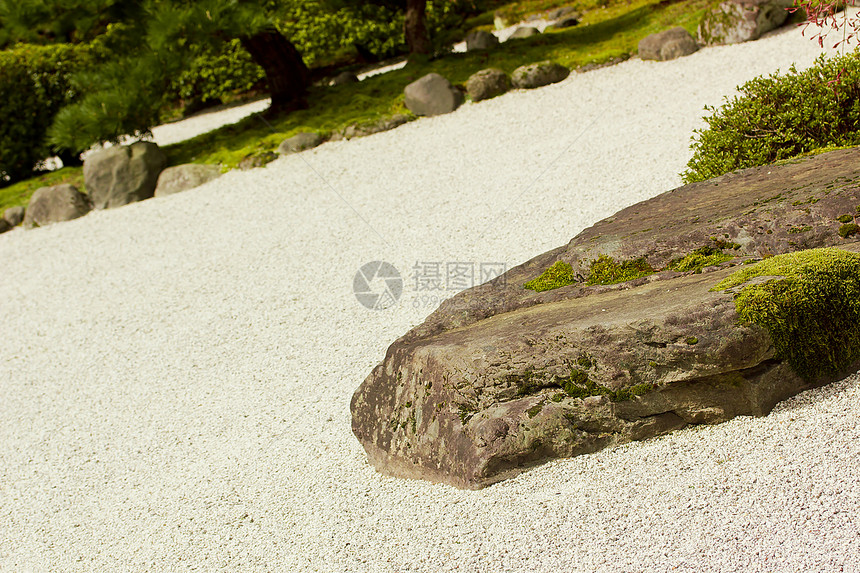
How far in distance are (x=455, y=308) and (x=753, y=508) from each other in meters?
2.05

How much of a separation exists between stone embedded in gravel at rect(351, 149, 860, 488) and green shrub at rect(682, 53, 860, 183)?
54.9 inches

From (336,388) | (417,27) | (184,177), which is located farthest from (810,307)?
(417,27)

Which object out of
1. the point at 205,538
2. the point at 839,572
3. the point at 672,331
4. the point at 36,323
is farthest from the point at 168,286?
the point at 839,572

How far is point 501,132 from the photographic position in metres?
9.76

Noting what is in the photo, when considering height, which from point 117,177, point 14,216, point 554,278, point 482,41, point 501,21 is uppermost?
point 554,278

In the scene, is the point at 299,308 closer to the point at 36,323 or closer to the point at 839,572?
the point at 36,323

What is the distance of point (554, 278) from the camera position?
4.37 meters

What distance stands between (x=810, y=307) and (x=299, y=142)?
8.41 meters

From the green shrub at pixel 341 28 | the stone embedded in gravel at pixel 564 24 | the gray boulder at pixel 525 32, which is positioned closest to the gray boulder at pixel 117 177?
the green shrub at pixel 341 28

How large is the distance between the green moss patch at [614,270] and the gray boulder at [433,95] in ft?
23.2

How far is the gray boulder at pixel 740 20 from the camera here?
10391 mm

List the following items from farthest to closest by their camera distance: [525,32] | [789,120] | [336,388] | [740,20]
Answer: [525,32]
[740,20]
[789,120]
[336,388]

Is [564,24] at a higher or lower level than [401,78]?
lower

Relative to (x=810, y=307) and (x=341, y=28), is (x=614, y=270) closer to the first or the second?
(x=810, y=307)
